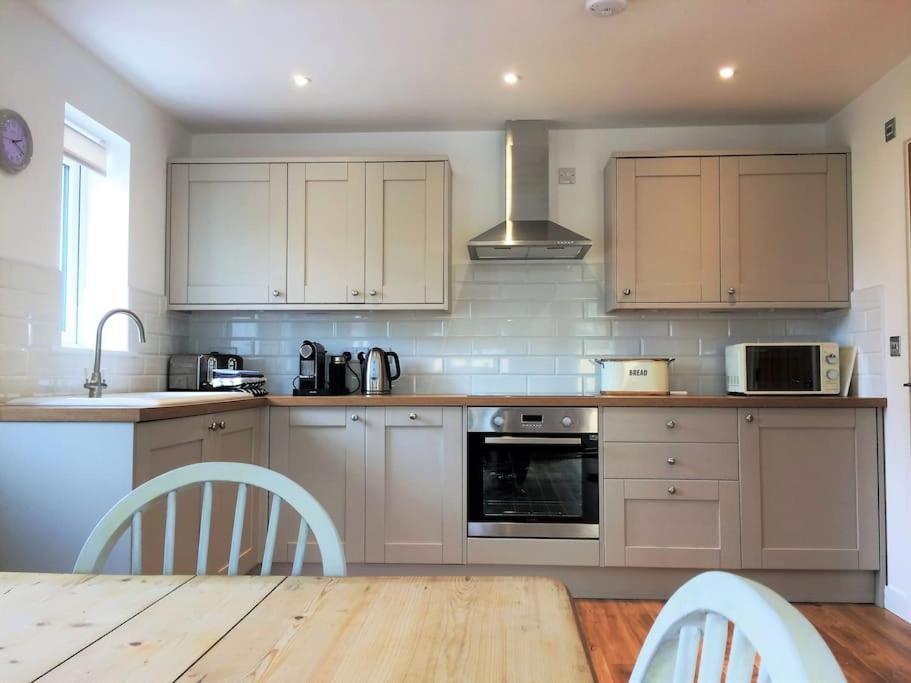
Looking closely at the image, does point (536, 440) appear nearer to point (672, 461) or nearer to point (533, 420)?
point (533, 420)

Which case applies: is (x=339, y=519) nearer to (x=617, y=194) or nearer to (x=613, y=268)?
(x=613, y=268)

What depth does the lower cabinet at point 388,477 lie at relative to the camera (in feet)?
9.98

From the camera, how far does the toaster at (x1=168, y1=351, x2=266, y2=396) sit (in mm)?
3291

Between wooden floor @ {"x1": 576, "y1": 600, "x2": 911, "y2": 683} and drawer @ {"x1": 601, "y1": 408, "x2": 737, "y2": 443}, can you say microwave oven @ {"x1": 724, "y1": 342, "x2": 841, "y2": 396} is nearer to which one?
drawer @ {"x1": 601, "y1": 408, "x2": 737, "y2": 443}

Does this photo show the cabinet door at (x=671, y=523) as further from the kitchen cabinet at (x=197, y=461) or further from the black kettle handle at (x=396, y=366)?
the kitchen cabinet at (x=197, y=461)

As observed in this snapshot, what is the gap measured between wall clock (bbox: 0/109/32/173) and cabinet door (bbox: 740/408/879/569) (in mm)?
3129

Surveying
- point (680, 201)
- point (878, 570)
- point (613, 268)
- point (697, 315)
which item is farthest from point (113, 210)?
point (878, 570)

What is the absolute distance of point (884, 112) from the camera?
9.78 ft

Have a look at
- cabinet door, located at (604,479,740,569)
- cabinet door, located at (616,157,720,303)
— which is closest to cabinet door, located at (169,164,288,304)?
cabinet door, located at (616,157,720,303)

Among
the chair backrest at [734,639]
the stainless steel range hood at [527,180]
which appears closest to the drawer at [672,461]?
the stainless steel range hood at [527,180]

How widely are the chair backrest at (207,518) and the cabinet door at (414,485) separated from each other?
188 cm

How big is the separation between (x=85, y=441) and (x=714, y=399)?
8.28 feet

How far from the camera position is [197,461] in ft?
7.90

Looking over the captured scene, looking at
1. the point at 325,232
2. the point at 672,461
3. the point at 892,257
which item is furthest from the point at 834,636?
the point at 325,232
